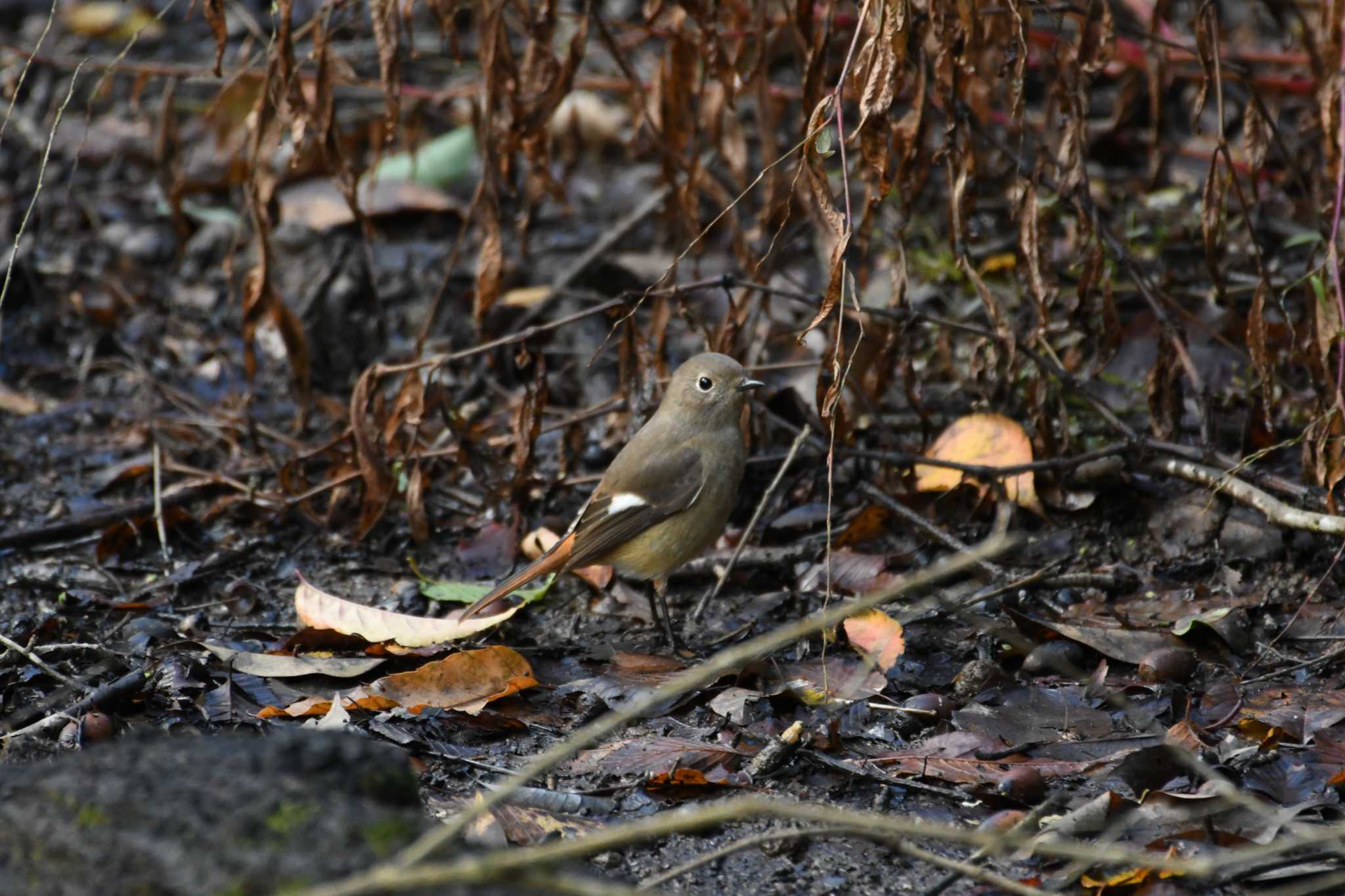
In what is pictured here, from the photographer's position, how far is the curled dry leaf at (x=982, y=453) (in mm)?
5129

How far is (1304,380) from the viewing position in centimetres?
548

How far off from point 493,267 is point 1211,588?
286 cm

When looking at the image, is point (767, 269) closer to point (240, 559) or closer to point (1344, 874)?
point (240, 559)

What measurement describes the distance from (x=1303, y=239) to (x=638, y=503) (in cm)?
302

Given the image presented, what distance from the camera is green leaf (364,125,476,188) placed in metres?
7.92

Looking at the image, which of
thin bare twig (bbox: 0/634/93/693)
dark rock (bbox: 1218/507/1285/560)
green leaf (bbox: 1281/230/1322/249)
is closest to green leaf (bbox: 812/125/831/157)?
dark rock (bbox: 1218/507/1285/560)

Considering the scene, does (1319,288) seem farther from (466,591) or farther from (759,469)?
(466,591)

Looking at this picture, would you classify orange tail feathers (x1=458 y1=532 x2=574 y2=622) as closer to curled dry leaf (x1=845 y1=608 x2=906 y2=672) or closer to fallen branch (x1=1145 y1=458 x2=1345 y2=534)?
curled dry leaf (x1=845 y1=608 x2=906 y2=672)

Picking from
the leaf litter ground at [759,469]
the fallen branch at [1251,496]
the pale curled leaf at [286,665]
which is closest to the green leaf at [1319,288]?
the leaf litter ground at [759,469]

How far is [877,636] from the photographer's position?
4.39 m

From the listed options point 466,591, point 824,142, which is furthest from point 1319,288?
point 466,591

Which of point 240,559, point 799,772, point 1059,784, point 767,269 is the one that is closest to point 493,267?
point 767,269

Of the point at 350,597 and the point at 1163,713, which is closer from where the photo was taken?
the point at 1163,713

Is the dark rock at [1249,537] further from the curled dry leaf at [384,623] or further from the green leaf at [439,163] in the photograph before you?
the green leaf at [439,163]
